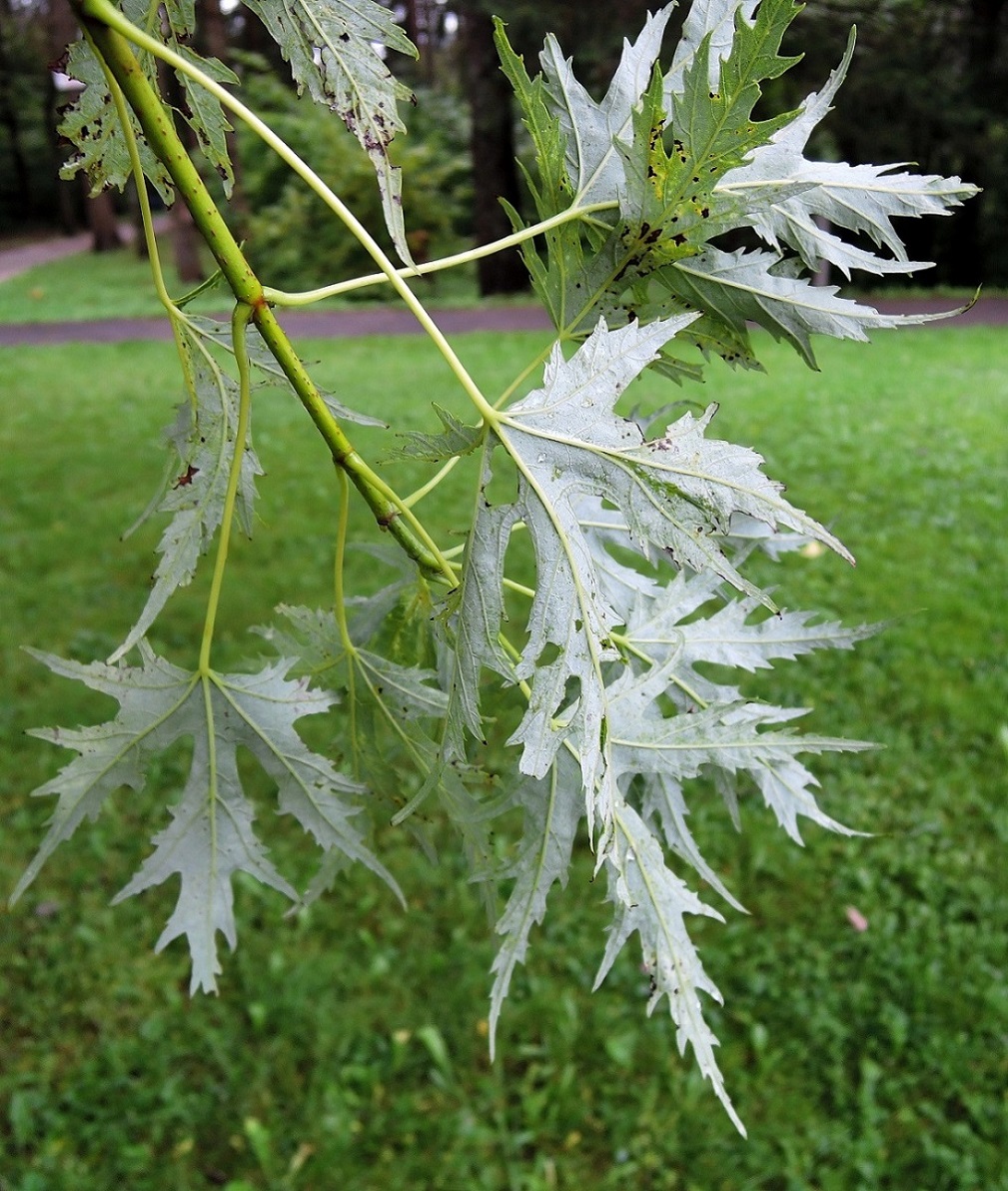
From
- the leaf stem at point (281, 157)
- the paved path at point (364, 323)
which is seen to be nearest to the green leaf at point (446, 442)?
the leaf stem at point (281, 157)

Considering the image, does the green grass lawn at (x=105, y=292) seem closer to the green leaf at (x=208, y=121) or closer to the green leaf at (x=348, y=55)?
the green leaf at (x=208, y=121)

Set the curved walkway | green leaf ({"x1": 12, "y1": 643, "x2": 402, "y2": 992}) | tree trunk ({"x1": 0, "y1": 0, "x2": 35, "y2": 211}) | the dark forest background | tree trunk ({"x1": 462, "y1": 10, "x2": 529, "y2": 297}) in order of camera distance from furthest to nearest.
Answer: tree trunk ({"x1": 0, "y1": 0, "x2": 35, "y2": 211}), the curved walkway, tree trunk ({"x1": 462, "y1": 10, "x2": 529, "y2": 297}), the dark forest background, green leaf ({"x1": 12, "y1": 643, "x2": 402, "y2": 992})

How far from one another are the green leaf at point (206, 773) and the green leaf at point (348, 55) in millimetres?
516

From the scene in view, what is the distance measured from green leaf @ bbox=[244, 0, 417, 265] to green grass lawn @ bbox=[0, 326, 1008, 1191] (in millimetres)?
1455

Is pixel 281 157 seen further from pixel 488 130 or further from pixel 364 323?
pixel 364 323

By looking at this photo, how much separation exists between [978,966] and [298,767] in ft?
8.73

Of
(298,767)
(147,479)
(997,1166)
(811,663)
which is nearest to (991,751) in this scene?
(811,663)

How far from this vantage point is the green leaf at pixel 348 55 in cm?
88

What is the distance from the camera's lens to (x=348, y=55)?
2.93 ft

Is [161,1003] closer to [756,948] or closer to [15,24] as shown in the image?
[756,948]

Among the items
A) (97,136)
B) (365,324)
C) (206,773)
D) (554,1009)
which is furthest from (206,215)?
(365,324)

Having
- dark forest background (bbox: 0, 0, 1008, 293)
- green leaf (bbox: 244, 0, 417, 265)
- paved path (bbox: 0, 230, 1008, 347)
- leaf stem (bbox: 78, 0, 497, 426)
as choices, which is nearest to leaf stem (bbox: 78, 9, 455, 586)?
leaf stem (bbox: 78, 0, 497, 426)

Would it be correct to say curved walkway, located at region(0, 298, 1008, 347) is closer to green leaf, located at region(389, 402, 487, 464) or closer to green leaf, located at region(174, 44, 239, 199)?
green leaf, located at region(174, 44, 239, 199)

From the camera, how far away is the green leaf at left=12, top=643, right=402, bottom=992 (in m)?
1.04
